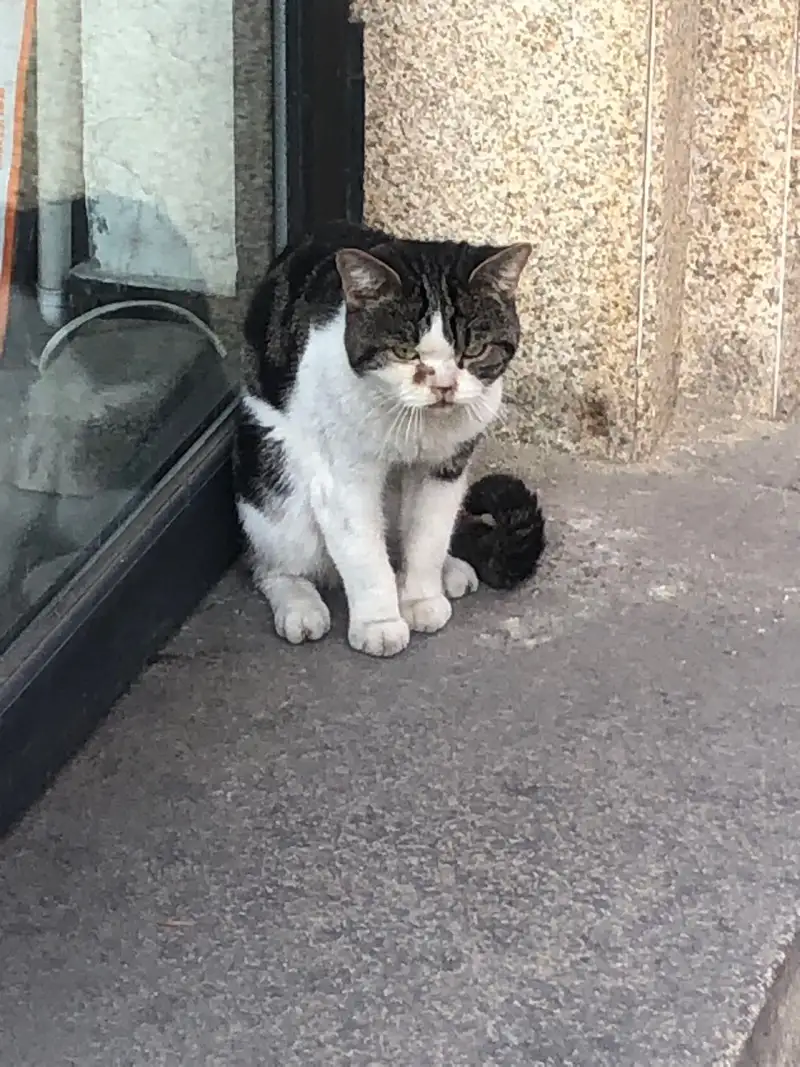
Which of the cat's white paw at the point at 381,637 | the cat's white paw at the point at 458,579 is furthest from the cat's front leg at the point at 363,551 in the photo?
the cat's white paw at the point at 458,579

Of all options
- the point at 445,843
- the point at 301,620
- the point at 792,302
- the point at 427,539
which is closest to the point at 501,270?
the point at 427,539

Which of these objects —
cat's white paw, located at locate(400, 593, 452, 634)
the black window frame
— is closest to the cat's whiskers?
cat's white paw, located at locate(400, 593, 452, 634)

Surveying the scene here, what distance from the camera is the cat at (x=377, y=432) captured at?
1.50 metres

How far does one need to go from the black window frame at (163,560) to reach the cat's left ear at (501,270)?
17.2 inches

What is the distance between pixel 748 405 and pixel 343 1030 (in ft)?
4.33

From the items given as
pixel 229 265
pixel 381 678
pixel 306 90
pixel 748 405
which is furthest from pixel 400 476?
pixel 748 405

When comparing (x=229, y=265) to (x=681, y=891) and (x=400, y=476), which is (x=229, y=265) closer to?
(x=400, y=476)

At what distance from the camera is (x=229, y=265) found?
1.91m

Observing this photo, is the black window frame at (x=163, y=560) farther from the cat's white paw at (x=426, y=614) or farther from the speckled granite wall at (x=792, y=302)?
the speckled granite wall at (x=792, y=302)

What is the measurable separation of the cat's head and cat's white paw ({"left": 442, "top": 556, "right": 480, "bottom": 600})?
27 cm

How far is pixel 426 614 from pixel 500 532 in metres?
0.15

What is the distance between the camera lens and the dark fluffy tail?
1.75 m

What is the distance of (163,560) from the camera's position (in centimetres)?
166

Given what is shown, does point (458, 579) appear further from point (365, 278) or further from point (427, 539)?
point (365, 278)
